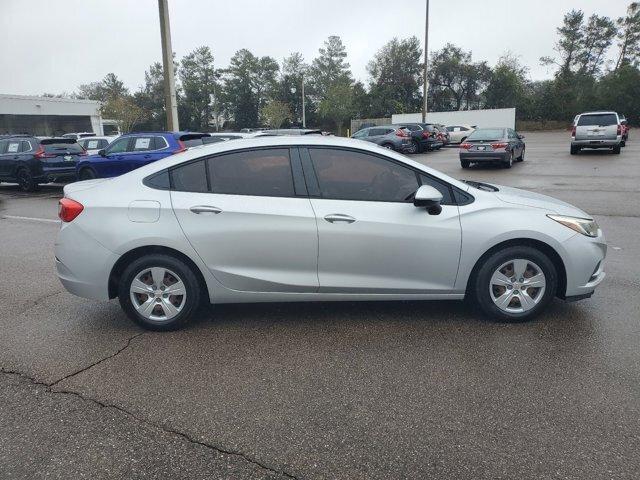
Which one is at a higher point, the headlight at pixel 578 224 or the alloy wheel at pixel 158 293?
the headlight at pixel 578 224

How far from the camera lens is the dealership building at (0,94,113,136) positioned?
43719 millimetres

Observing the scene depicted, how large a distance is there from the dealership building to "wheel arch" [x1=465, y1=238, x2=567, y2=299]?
48.6 m

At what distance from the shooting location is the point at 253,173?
430 centimetres

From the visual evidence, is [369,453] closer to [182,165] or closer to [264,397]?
[264,397]

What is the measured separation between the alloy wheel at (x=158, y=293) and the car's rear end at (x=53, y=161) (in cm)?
1259

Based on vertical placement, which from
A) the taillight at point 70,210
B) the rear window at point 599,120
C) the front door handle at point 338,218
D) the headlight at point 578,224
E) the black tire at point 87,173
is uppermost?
the rear window at point 599,120

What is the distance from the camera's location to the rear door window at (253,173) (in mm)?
4250

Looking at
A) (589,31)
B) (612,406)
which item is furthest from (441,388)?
(589,31)

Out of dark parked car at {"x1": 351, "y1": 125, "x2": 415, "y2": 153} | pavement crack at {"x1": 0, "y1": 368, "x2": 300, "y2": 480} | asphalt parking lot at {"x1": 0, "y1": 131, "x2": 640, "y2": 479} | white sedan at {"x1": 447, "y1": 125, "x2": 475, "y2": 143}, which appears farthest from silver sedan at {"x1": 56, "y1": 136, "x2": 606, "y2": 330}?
white sedan at {"x1": 447, "y1": 125, "x2": 475, "y2": 143}

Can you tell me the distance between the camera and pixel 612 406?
3.06 metres

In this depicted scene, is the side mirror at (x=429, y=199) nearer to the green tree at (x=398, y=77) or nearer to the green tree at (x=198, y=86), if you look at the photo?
the green tree at (x=398, y=77)

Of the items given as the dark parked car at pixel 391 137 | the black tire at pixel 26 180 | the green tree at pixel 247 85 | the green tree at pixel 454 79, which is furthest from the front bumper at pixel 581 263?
the green tree at pixel 247 85

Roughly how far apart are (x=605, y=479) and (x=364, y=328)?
216 centimetres

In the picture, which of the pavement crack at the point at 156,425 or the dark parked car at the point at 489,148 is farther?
the dark parked car at the point at 489,148
